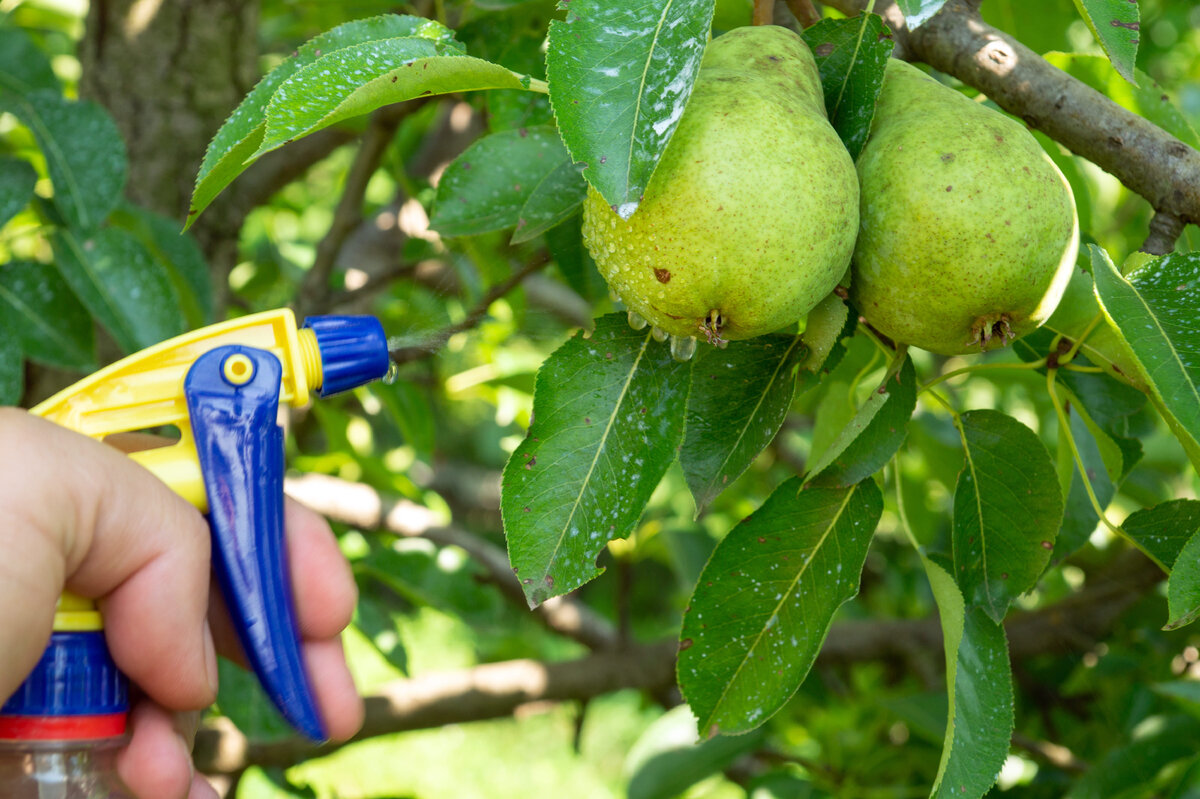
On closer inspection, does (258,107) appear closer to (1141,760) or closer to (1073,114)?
(1073,114)

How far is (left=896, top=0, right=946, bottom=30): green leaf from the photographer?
61 centimetres

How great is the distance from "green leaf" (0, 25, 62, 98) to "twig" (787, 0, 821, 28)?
970 mm

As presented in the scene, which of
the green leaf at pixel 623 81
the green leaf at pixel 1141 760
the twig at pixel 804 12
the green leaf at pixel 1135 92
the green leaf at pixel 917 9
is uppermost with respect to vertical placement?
the green leaf at pixel 917 9

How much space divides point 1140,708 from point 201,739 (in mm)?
1434

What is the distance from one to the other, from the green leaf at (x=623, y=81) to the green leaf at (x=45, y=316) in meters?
0.79

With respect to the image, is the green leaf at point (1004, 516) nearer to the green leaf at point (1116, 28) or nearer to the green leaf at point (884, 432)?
the green leaf at point (884, 432)

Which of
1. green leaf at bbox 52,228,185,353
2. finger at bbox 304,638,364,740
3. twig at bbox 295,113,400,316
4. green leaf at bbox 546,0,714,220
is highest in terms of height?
green leaf at bbox 546,0,714,220

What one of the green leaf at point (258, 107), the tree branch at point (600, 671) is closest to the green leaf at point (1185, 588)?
the green leaf at point (258, 107)

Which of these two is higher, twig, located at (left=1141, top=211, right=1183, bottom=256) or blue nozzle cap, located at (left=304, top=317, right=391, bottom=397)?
twig, located at (left=1141, top=211, right=1183, bottom=256)

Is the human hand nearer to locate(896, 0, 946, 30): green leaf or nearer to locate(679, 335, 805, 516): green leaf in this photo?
locate(679, 335, 805, 516): green leaf

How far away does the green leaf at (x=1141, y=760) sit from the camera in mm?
1302

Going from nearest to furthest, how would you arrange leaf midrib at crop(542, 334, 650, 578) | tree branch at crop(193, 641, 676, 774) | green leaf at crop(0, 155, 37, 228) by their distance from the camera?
leaf midrib at crop(542, 334, 650, 578) < green leaf at crop(0, 155, 37, 228) < tree branch at crop(193, 641, 676, 774)

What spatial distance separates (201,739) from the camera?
1.47 metres

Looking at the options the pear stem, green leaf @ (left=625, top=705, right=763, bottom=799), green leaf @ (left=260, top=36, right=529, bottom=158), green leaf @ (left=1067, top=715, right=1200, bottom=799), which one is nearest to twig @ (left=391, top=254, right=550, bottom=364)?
green leaf @ (left=260, top=36, right=529, bottom=158)
